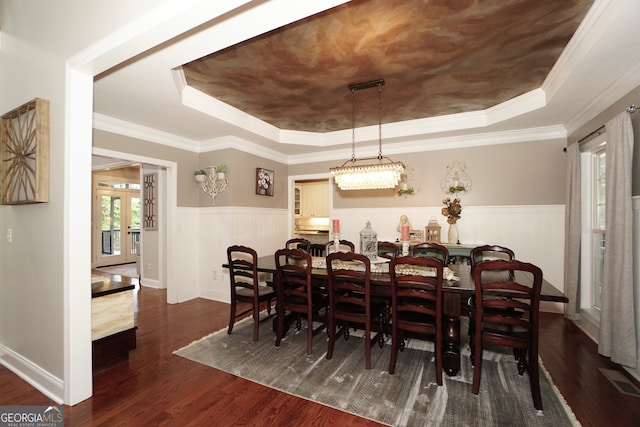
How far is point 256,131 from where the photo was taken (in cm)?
425

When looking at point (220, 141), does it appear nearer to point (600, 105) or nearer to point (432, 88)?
point (432, 88)

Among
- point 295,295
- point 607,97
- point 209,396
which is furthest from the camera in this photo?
point 295,295

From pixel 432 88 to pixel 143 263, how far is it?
5.72m

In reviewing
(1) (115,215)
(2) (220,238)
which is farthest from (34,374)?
(1) (115,215)

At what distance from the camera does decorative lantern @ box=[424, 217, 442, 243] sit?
4.34 m

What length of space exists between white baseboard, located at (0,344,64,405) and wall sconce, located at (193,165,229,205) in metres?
2.69

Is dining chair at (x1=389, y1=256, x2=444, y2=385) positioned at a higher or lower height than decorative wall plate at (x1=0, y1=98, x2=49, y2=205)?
lower

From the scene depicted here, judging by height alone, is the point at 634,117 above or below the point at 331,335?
above

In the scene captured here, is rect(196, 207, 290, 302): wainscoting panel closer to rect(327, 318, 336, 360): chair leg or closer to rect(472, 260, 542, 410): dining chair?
rect(327, 318, 336, 360): chair leg

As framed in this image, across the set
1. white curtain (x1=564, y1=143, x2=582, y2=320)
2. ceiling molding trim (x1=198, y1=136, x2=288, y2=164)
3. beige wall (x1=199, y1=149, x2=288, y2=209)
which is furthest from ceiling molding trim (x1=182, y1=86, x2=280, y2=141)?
white curtain (x1=564, y1=143, x2=582, y2=320)

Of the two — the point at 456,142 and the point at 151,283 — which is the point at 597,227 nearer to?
the point at 456,142

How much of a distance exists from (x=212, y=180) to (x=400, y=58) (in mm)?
3212

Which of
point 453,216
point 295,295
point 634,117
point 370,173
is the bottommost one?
point 295,295

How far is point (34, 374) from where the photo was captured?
7.36ft
